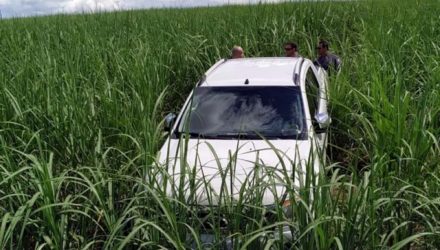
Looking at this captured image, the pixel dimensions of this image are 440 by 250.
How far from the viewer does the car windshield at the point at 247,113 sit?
15.0 ft

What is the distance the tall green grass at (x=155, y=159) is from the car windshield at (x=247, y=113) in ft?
1.27

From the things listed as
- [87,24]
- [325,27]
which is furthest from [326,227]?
[87,24]

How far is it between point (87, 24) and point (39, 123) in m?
6.93

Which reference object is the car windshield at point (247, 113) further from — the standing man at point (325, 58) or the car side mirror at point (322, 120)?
the standing man at point (325, 58)

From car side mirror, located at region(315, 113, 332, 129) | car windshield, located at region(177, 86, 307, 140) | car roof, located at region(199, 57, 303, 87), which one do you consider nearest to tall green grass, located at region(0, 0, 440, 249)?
car side mirror, located at region(315, 113, 332, 129)

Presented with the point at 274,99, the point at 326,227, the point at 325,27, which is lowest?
the point at 326,227

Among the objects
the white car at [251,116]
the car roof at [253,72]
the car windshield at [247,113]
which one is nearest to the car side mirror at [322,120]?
the white car at [251,116]

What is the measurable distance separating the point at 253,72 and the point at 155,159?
265 cm

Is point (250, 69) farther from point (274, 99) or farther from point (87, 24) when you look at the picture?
point (87, 24)

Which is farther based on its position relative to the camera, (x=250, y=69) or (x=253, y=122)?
(x=250, y=69)

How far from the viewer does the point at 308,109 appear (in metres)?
→ 4.87

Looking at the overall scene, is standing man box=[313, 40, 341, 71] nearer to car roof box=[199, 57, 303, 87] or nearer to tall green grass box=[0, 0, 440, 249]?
tall green grass box=[0, 0, 440, 249]

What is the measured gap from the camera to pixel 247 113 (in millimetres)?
4820

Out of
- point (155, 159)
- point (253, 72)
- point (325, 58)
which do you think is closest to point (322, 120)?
point (253, 72)
